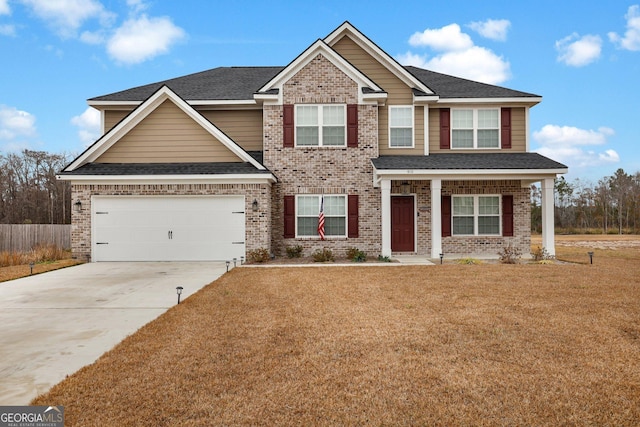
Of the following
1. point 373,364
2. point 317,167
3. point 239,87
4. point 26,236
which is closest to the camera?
point 373,364

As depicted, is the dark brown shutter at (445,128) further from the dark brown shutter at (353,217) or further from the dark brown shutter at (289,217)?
the dark brown shutter at (289,217)

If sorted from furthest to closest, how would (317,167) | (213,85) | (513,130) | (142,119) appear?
(213,85) → (513,130) → (317,167) → (142,119)

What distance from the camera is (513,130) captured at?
17047 mm

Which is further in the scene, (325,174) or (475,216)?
(475,216)

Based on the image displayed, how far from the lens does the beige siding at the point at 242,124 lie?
1697cm

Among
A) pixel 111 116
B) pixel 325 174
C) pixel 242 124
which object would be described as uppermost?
pixel 111 116

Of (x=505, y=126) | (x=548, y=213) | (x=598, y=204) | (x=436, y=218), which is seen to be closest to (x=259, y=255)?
(x=436, y=218)

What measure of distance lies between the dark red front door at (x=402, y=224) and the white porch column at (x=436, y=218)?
1.44 m

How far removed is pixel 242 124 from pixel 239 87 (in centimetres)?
193

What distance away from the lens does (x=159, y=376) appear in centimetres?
425

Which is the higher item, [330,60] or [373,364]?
[330,60]

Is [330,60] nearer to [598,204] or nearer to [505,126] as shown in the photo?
[505,126]

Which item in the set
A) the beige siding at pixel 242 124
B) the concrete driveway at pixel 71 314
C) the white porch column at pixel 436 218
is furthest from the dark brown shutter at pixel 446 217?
the concrete driveway at pixel 71 314

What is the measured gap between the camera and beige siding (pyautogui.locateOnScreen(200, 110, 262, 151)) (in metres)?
17.0
